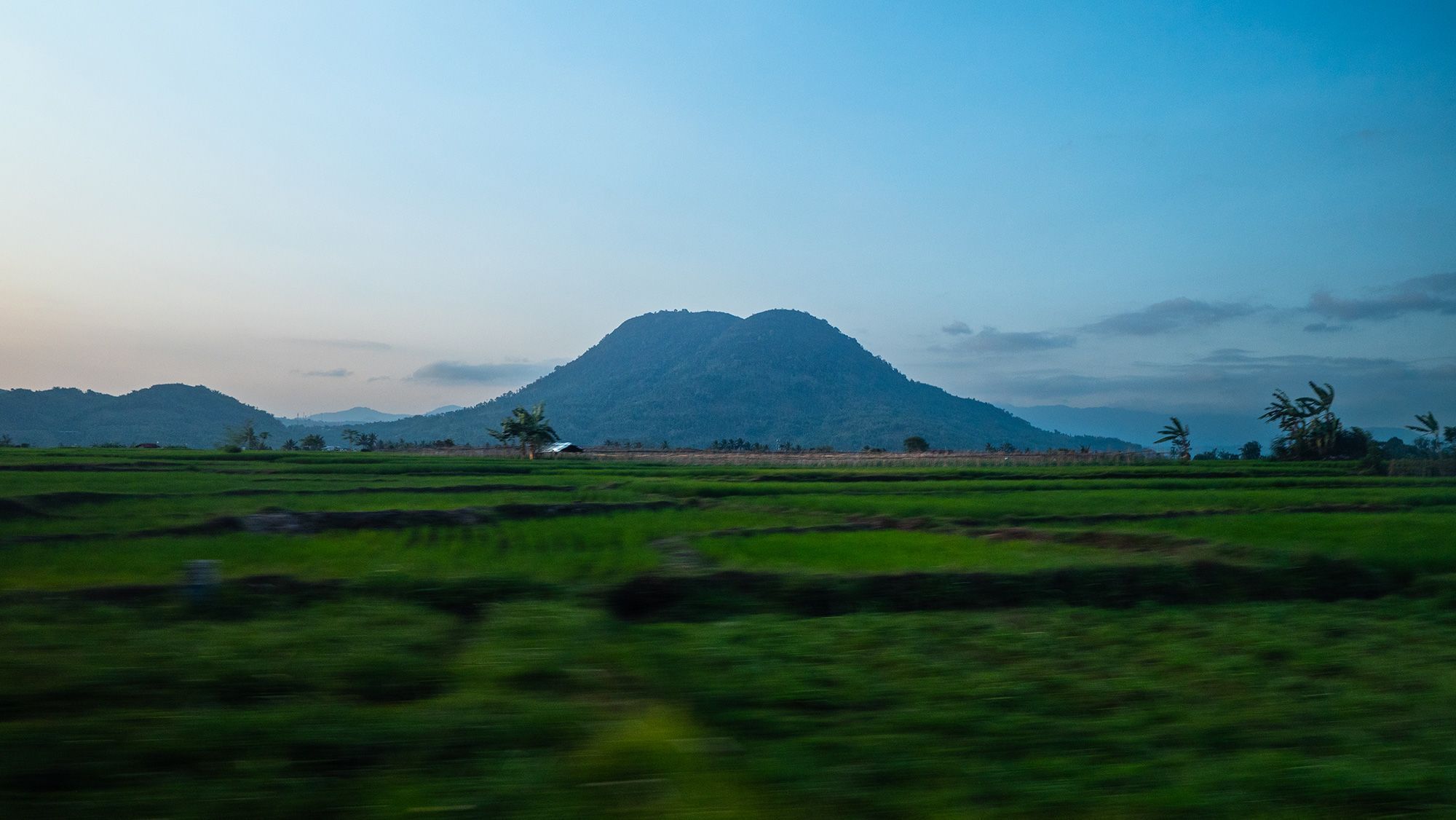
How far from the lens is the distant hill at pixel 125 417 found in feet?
349

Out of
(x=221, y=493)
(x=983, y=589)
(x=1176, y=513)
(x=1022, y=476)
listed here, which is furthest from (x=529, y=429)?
(x=983, y=589)

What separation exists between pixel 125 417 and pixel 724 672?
14684cm

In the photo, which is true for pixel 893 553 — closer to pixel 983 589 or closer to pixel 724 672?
pixel 983 589

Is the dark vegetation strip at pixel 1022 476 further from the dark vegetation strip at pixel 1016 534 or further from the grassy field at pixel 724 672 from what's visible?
the grassy field at pixel 724 672

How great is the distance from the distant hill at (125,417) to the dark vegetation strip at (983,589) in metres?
107

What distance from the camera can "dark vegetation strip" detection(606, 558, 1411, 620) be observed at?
1212cm

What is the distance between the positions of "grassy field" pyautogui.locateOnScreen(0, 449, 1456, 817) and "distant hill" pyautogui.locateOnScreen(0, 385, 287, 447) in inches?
4139

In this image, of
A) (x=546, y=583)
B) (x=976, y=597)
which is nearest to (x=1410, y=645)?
(x=976, y=597)

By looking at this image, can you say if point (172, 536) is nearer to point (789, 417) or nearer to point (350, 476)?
point (350, 476)

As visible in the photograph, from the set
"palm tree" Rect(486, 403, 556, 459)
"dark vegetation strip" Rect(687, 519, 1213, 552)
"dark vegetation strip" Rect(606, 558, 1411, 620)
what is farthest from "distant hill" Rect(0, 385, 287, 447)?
"dark vegetation strip" Rect(606, 558, 1411, 620)

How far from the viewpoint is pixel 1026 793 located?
5.23 m

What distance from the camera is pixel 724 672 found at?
7816 mm

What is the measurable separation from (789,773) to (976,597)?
8017 mm

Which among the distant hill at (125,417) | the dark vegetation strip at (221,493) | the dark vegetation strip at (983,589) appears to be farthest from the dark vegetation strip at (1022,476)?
the distant hill at (125,417)
